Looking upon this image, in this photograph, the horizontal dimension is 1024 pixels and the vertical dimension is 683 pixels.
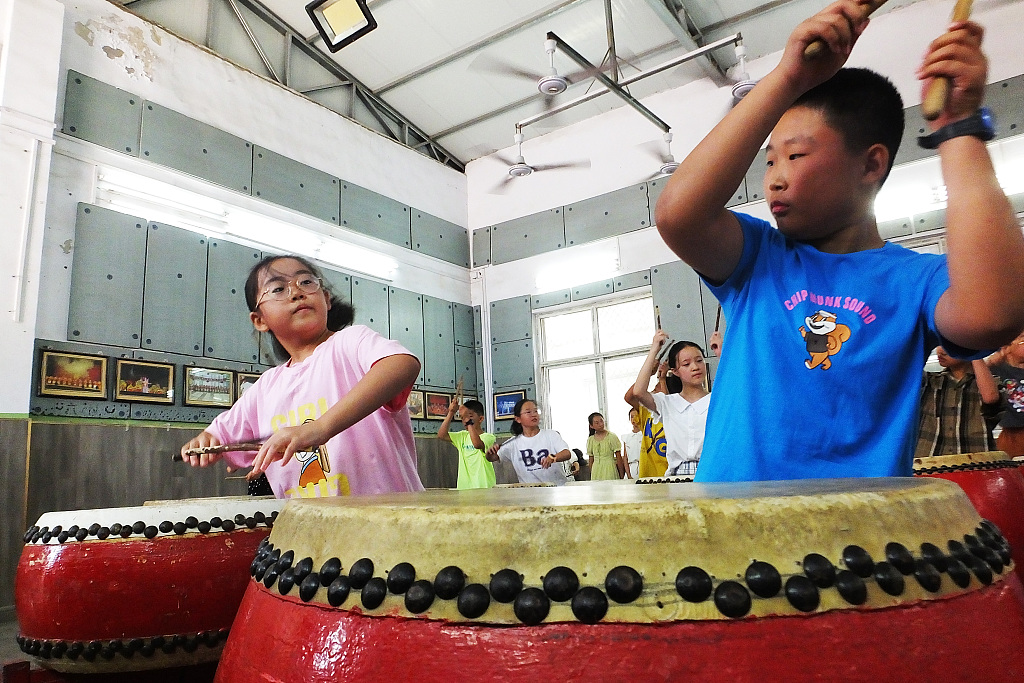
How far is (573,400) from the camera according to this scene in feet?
26.9

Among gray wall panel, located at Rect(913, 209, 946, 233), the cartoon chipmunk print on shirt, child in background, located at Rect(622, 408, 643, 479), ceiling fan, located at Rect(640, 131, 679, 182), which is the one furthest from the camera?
ceiling fan, located at Rect(640, 131, 679, 182)

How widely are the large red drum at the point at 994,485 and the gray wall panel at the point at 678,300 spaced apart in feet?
17.2

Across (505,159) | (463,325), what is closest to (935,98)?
(505,159)

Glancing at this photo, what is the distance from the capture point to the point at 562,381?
829 cm

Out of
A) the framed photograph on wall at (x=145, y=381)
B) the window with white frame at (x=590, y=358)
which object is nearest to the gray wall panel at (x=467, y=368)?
the window with white frame at (x=590, y=358)

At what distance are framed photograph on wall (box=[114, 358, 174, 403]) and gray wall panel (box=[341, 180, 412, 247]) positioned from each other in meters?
2.70

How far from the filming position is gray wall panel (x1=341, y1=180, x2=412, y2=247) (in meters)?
7.39

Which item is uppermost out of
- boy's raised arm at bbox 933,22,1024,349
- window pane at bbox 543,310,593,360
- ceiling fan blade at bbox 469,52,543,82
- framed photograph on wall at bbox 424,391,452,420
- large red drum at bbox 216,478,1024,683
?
ceiling fan blade at bbox 469,52,543,82

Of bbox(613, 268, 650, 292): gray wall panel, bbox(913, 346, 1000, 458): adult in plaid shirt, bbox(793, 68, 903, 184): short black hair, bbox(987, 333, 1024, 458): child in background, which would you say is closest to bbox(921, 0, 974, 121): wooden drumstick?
bbox(793, 68, 903, 184): short black hair

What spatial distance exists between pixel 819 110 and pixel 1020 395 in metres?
3.39

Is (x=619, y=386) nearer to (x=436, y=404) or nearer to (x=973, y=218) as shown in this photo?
(x=436, y=404)

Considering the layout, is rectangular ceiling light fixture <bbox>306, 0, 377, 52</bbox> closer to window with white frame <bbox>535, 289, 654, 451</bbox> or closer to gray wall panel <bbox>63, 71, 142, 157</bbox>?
gray wall panel <bbox>63, 71, 142, 157</bbox>

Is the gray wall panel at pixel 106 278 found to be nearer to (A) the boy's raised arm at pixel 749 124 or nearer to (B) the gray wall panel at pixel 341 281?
(B) the gray wall panel at pixel 341 281

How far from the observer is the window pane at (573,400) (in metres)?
8.09
